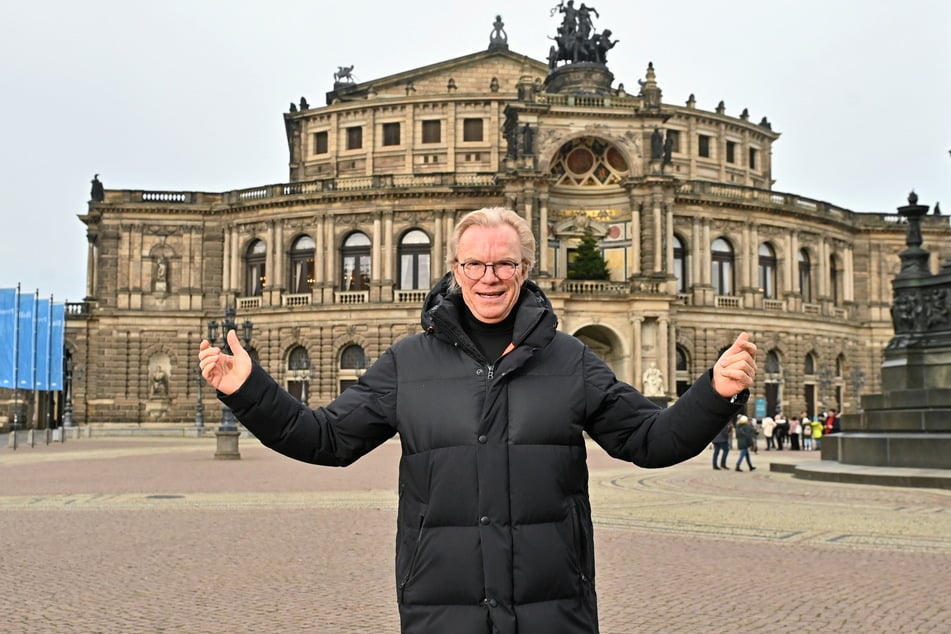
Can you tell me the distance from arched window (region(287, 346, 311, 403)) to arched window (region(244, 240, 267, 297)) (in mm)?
4958

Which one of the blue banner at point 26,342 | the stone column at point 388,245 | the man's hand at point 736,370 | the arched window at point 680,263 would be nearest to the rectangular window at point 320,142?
the stone column at point 388,245

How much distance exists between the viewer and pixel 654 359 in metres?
55.4

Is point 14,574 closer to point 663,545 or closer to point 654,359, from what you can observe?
point 663,545

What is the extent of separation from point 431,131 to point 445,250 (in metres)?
14.0

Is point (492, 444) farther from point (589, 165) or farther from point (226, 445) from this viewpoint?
point (589, 165)

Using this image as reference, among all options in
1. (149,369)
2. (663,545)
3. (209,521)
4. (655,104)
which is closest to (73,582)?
(209,521)

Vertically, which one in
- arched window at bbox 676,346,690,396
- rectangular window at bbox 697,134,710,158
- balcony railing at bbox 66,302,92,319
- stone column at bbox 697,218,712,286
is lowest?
arched window at bbox 676,346,690,396

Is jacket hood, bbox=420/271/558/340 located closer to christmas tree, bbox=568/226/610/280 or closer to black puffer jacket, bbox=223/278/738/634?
black puffer jacket, bbox=223/278/738/634

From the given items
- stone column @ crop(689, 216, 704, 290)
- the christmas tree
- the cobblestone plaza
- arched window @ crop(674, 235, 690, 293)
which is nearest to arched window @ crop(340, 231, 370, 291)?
the christmas tree

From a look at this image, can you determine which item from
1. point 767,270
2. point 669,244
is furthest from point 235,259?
point 767,270

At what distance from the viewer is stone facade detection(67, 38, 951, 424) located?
57125 mm

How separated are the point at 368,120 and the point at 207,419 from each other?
21.6m

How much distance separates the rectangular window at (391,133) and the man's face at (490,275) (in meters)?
65.4

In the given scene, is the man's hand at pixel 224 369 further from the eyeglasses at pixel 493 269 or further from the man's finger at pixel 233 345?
the eyeglasses at pixel 493 269
